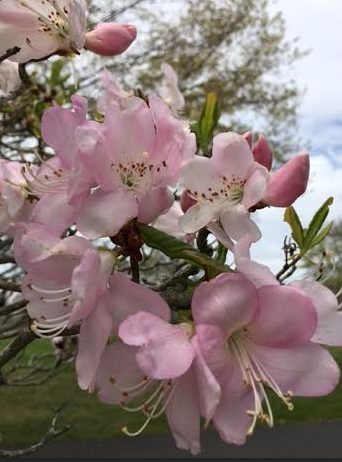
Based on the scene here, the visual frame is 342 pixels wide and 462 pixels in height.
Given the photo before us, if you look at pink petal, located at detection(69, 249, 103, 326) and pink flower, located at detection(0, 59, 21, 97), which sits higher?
pink petal, located at detection(69, 249, 103, 326)

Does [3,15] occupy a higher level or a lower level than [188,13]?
higher

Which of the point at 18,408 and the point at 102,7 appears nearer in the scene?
the point at 102,7

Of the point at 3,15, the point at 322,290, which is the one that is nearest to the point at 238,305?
the point at 322,290

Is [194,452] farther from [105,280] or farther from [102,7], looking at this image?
[102,7]

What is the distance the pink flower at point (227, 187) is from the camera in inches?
30.8

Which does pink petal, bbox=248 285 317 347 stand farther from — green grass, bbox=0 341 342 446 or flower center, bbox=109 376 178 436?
green grass, bbox=0 341 342 446

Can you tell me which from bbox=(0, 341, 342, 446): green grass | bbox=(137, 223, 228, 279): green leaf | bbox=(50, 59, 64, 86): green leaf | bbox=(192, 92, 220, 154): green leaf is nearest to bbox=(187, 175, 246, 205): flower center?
bbox=(137, 223, 228, 279): green leaf

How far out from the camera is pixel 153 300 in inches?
26.3

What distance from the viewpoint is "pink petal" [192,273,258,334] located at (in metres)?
0.65

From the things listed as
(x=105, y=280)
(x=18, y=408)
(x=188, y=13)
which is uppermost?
(x=105, y=280)

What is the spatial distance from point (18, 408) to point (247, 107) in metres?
4.01

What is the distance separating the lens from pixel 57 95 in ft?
8.18

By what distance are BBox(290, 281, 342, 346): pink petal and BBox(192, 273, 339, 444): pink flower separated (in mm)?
11

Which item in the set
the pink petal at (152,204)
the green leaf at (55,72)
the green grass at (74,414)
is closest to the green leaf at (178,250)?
the pink petal at (152,204)
